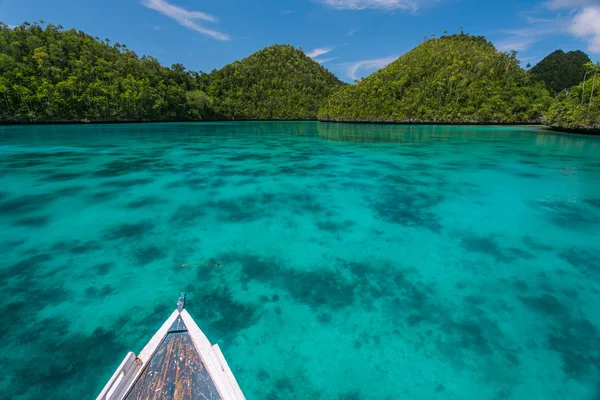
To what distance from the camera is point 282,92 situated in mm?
123750

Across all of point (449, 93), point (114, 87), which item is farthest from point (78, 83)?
point (449, 93)

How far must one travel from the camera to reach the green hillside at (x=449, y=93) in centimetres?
7375

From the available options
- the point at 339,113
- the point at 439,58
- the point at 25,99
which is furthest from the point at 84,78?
the point at 439,58

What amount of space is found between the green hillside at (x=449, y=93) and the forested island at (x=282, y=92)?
290mm

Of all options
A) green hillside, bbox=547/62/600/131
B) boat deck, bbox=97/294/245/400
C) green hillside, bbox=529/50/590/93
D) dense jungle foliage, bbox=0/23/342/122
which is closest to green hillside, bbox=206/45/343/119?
dense jungle foliage, bbox=0/23/342/122

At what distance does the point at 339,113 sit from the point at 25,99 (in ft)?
263

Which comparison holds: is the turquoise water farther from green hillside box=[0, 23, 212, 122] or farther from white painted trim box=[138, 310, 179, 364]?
green hillside box=[0, 23, 212, 122]

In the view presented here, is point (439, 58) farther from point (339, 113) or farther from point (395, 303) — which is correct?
point (395, 303)

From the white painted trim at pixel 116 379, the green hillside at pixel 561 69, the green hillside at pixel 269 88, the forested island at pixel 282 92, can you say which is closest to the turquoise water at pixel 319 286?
the white painted trim at pixel 116 379

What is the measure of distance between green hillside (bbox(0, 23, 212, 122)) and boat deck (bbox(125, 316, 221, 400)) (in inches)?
3095

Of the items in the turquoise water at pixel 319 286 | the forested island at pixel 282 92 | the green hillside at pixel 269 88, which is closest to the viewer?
the turquoise water at pixel 319 286

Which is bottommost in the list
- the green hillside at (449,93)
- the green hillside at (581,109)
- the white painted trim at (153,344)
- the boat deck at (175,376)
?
the boat deck at (175,376)

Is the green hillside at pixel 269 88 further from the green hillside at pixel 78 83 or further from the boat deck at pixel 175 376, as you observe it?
the boat deck at pixel 175 376

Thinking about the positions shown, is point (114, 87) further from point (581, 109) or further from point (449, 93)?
point (581, 109)
